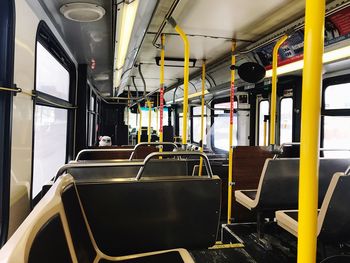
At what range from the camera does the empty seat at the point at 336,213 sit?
6.30ft

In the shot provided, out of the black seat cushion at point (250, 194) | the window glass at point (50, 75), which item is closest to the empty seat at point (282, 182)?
the black seat cushion at point (250, 194)

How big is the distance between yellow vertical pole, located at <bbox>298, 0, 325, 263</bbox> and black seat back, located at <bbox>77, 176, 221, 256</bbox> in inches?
39.8

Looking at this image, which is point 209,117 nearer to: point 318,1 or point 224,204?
point 224,204

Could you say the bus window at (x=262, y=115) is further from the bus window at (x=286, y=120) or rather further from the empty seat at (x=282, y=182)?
the empty seat at (x=282, y=182)

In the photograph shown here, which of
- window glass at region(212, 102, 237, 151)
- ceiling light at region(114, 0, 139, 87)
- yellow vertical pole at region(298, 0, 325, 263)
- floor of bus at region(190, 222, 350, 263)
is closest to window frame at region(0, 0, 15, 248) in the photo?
ceiling light at region(114, 0, 139, 87)

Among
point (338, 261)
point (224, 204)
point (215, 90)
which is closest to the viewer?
point (338, 261)

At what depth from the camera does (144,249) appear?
5.86 ft

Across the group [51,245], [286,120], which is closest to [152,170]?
[51,245]

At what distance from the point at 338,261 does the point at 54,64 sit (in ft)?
10.7

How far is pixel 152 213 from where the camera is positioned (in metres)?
1.77

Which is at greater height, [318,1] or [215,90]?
[215,90]

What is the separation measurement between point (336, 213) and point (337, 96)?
198 cm

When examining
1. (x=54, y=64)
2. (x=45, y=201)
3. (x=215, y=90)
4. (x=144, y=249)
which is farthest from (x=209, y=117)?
(x=45, y=201)

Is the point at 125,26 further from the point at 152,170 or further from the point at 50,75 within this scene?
the point at 152,170
